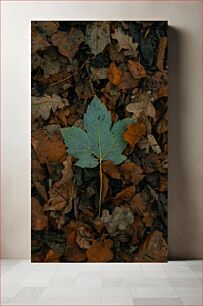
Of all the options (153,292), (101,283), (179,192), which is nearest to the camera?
(153,292)

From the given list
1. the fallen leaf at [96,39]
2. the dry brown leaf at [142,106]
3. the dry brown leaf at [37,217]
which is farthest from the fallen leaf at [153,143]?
the dry brown leaf at [37,217]

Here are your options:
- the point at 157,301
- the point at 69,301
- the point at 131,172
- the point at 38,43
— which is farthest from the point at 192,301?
the point at 38,43

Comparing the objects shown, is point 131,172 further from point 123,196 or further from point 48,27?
point 48,27

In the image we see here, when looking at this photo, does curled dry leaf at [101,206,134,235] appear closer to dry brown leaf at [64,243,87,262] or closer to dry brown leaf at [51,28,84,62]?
dry brown leaf at [64,243,87,262]

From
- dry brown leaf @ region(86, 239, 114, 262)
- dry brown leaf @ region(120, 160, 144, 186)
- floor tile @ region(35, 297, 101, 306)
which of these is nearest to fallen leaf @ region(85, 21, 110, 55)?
dry brown leaf @ region(120, 160, 144, 186)

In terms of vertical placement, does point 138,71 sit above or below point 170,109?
above

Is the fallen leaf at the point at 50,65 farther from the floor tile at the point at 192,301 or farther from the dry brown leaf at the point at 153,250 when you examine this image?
the floor tile at the point at 192,301

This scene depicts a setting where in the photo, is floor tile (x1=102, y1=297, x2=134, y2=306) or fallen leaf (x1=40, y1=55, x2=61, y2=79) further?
fallen leaf (x1=40, y1=55, x2=61, y2=79)
